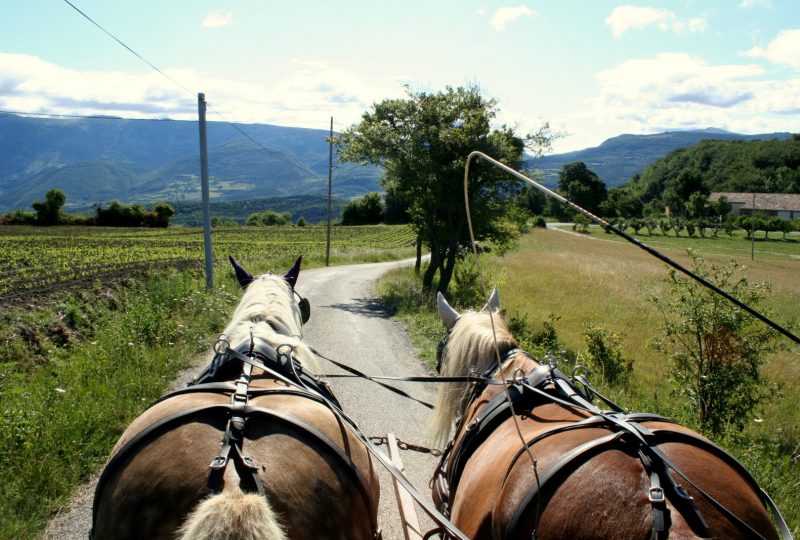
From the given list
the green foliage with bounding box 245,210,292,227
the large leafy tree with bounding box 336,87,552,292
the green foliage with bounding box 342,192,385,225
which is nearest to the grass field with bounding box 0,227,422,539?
the large leafy tree with bounding box 336,87,552,292

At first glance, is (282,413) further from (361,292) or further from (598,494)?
(361,292)

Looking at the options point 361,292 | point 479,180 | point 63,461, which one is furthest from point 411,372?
point 361,292

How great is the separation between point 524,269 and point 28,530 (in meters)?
27.0

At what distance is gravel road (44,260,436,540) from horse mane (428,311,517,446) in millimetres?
1235

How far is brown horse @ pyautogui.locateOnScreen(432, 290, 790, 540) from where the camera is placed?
1.89m

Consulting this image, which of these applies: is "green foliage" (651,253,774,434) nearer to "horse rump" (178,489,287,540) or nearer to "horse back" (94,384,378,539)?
"horse back" (94,384,378,539)

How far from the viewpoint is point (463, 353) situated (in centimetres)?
371

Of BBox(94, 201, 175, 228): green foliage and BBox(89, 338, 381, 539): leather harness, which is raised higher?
BBox(89, 338, 381, 539): leather harness

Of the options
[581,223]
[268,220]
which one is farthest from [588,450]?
[268,220]

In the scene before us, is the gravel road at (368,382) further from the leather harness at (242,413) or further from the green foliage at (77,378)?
the leather harness at (242,413)

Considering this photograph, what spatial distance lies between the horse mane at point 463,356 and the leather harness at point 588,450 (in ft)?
1.40

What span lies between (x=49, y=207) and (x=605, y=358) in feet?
223

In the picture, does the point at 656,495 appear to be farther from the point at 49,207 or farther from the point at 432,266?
the point at 49,207

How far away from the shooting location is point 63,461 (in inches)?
199
